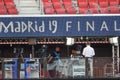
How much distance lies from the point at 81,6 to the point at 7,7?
4.12 meters

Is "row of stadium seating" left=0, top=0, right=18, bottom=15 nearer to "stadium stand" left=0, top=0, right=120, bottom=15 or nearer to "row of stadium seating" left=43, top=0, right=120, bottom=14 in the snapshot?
"stadium stand" left=0, top=0, right=120, bottom=15

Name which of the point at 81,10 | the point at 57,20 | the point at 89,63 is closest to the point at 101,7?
the point at 81,10

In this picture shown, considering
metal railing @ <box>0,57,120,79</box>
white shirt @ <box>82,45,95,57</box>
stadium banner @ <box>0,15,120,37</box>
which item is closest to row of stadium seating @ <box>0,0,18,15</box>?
stadium banner @ <box>0,15,120,37</box>

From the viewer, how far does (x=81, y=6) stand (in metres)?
27.5

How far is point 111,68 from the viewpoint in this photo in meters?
19.9

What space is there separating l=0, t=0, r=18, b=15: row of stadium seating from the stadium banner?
0.89 m

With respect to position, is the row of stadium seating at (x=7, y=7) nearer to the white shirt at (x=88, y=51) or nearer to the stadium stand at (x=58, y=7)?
the stadium stand at (x=58, y=7)

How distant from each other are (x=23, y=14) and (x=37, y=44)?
1.81 metres

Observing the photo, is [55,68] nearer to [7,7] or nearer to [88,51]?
[88,51]

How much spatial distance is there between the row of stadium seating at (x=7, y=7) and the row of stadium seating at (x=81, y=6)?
5.62ft

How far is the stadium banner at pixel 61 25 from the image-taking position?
25859mm

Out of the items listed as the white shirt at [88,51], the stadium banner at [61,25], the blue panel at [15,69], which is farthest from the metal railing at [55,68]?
the stadium banner at [61,25]

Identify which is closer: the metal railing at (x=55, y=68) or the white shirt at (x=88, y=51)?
the metal railing at (x=55, y=68)

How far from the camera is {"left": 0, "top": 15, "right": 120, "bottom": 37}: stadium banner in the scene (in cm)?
2586
